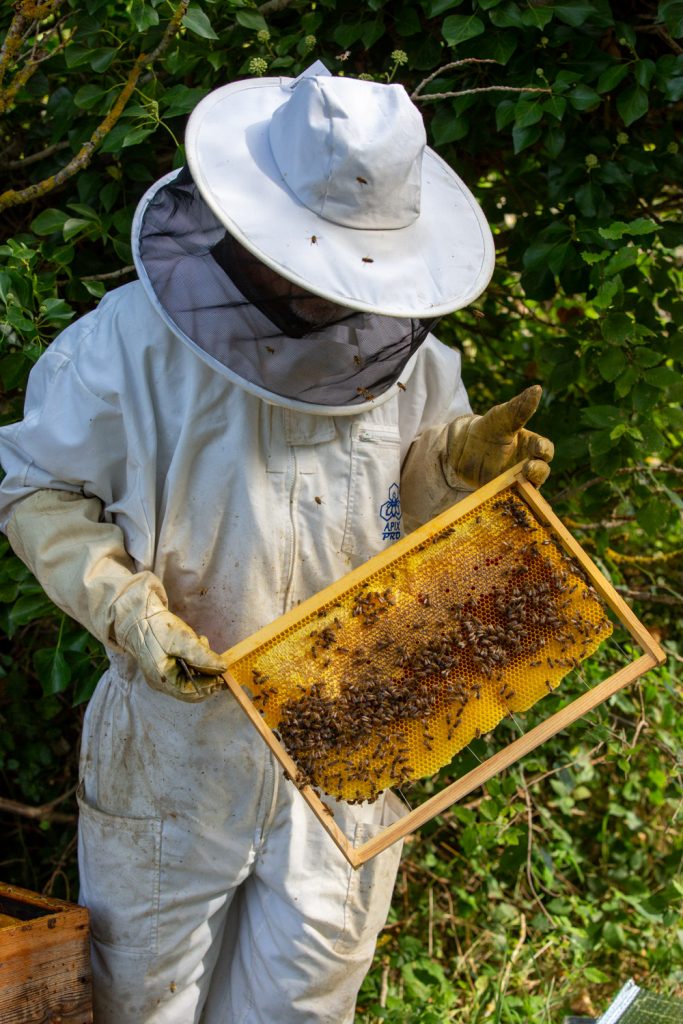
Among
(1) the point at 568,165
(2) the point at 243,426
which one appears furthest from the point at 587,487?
(2) the point at 243,426

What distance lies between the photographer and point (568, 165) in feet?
9.73

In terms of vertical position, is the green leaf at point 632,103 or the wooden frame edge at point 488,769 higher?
the green leaf at point 632,103

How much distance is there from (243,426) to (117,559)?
432 millimetres

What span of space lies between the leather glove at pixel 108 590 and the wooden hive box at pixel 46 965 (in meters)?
0.70

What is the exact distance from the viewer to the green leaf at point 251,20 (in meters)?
2.71

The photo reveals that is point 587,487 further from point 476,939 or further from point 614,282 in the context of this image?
point 476,939

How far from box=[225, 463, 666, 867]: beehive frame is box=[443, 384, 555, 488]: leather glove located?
0.07 m

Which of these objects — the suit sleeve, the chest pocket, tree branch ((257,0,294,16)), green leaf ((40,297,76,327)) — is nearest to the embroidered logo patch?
the chest pocket

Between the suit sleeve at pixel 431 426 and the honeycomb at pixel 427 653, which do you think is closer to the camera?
the honeycomb at pixel 427 653

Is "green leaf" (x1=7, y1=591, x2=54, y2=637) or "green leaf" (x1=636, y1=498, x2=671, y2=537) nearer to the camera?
"green leaf" (x1=7, y1=591, x2=54, y2=637)

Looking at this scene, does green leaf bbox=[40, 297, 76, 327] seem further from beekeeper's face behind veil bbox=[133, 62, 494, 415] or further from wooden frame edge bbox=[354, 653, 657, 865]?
wooden frame edge bbox=[354, 653, 657, 865]

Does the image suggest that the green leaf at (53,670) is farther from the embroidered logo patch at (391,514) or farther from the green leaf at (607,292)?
the green leaf at (607,292)

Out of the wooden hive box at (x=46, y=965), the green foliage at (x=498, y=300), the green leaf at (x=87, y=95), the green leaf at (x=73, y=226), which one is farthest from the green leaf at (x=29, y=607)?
the green leaf at (x=87, y=95)

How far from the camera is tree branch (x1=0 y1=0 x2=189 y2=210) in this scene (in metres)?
2.74
